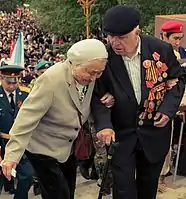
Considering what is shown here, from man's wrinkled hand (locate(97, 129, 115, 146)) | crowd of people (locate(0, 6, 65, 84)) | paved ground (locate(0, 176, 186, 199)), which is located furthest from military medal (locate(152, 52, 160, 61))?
crowd of people (locate(0, 6, 65, 84))

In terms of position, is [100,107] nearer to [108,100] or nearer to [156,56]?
[108,100]

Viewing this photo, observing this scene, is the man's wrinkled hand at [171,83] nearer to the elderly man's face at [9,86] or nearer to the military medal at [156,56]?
the military medal at [156,56]

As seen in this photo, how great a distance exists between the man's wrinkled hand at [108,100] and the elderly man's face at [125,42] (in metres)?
0.27

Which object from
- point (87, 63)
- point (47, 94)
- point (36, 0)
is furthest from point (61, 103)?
point (36, 0)

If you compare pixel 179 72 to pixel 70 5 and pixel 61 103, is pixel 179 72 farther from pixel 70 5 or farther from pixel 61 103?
pixel 70 5

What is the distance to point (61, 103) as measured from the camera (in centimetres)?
327

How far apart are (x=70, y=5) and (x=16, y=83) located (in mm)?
20215

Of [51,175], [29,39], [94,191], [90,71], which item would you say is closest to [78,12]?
[29,39]

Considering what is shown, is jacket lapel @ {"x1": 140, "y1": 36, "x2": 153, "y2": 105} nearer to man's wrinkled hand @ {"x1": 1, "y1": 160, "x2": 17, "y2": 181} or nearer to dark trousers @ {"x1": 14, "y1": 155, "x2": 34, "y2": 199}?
man's wrinkled hand @ {"x1": 1, "y1": 160, "x2": 17, "y2": 181}

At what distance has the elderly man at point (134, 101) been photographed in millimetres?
3377

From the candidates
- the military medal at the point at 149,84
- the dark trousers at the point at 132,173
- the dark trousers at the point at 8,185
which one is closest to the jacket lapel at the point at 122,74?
the military medal at the point at 149,84

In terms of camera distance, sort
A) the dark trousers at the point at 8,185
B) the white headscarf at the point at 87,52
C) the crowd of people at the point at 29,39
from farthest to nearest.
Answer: the crowd of people at the point at 29,39 → the dark trousers at the point at 8,185 → the white headscarf at the point at 87,52

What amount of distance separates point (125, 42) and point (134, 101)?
1.24ft

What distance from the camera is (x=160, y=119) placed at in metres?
3.42
